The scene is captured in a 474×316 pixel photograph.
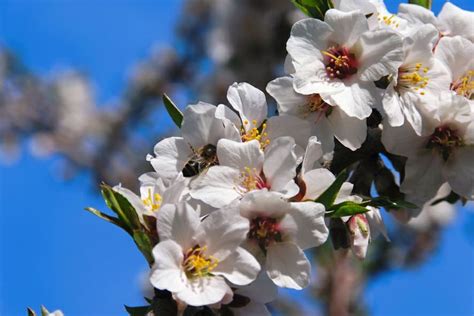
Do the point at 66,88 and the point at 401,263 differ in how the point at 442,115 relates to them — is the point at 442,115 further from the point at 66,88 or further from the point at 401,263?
the point at 66,88

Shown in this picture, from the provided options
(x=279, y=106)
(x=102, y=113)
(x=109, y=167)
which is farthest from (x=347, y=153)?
(x=102, y=113)

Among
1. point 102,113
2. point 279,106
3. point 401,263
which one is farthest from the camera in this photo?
point 102,113

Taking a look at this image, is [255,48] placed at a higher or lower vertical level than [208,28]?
lower

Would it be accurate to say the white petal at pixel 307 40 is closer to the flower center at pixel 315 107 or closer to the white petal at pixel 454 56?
the flower center at pixel 315 107

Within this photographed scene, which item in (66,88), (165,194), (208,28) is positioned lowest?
(165,194)

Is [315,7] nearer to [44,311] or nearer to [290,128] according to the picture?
[290,128]

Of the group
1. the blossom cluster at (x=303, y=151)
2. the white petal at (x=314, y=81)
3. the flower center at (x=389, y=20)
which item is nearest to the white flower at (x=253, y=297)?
the blossom cluster at (x=303, y=151)
